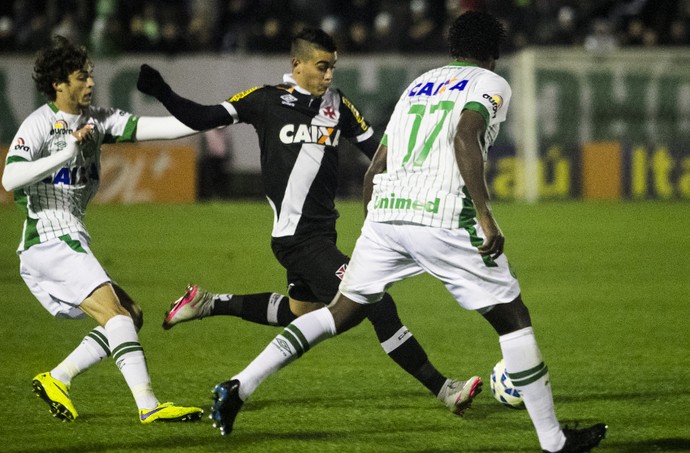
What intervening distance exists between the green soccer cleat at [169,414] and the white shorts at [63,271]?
0.67 metres

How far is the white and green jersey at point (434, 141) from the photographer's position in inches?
213

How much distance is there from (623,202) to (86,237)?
53.7 feet

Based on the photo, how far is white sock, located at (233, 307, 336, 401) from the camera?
18.4ft

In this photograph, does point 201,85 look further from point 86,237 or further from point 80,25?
point 86,237

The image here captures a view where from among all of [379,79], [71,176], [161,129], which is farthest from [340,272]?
[379,79]

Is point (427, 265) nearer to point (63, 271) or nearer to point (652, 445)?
point (652, 445)

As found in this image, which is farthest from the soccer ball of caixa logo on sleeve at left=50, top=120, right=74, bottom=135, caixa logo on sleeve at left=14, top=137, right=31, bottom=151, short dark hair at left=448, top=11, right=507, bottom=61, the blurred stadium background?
the blurred stadium background

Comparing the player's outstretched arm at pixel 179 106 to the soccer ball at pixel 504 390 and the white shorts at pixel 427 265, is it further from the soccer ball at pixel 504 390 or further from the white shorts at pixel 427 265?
the soccer ball at pixel 504 390

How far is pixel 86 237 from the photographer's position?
651 centimetres

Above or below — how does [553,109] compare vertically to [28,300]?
below

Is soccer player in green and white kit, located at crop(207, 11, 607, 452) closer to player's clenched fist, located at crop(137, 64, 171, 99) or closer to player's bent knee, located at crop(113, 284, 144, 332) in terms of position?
player's bent knee, located at crop(113, 284, 144, 332)

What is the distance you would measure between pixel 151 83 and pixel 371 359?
291 cm

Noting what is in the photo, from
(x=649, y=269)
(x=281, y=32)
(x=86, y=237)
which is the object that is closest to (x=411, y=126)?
(x=86, y=237)

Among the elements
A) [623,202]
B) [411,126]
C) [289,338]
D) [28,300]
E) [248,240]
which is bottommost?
[623,202]
